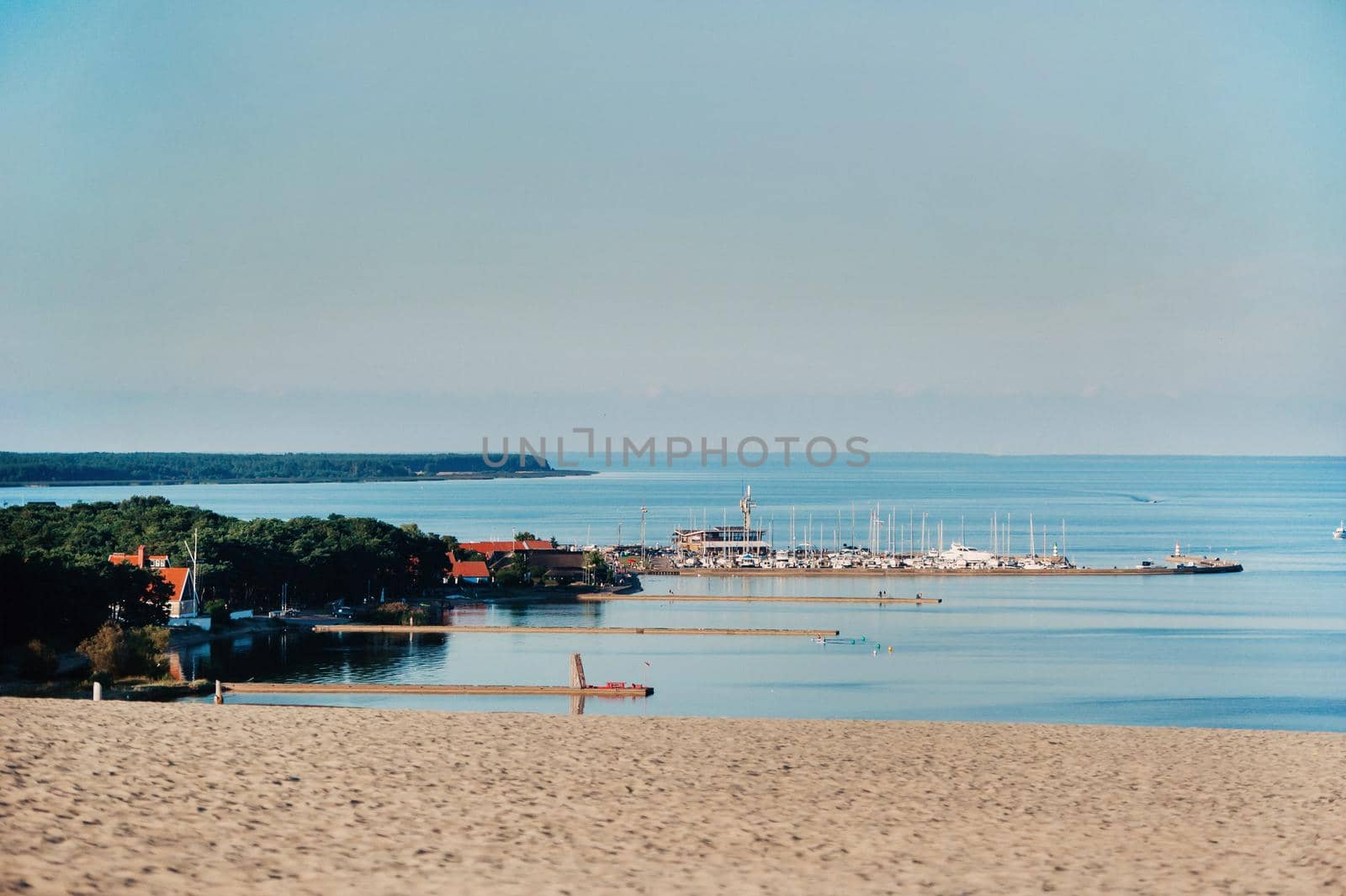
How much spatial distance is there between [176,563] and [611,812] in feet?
133

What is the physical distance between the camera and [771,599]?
6531 centimetres

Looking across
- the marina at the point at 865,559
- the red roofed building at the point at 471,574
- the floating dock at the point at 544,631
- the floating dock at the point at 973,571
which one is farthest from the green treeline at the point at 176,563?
the marina at the point at 865,559

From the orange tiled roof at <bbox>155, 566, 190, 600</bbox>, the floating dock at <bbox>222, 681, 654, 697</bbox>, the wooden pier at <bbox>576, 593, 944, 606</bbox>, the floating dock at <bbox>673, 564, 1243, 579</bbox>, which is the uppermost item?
the orange tiled roof at <bbox>155, 566, 190, 600</bbox>

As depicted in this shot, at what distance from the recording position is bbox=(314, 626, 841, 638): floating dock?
153 feet

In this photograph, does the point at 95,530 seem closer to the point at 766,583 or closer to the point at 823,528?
the point at 766,583

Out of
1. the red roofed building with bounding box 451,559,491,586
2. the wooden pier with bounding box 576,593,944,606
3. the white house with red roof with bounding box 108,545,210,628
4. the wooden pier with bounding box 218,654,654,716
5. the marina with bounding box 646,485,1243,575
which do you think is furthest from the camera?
the marina with bounding box 646,485,1243,575

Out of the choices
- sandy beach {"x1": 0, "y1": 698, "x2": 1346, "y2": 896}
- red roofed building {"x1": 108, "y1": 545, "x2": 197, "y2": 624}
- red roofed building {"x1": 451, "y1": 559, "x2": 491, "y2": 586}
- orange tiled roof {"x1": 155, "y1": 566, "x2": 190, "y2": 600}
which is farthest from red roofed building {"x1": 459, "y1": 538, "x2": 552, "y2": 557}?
sandy beach {"x1": 0, "y1": 698, "x2": 1346, "y2": 896}

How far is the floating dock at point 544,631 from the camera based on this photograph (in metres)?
46.5

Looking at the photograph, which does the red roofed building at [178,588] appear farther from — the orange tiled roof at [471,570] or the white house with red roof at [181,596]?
the orange tiled roof at [471,570]

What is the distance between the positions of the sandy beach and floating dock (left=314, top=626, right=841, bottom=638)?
91.2ft

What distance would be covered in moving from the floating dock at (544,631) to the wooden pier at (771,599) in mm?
15963

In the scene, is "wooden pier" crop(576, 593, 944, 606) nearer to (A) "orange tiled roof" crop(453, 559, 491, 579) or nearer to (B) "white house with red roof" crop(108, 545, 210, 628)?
(A) "orange tiled roof" crop(453, 559, 491, 579)

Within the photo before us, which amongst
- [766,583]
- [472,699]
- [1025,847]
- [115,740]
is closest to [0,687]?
[472,699]

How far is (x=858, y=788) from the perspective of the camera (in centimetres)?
1427
